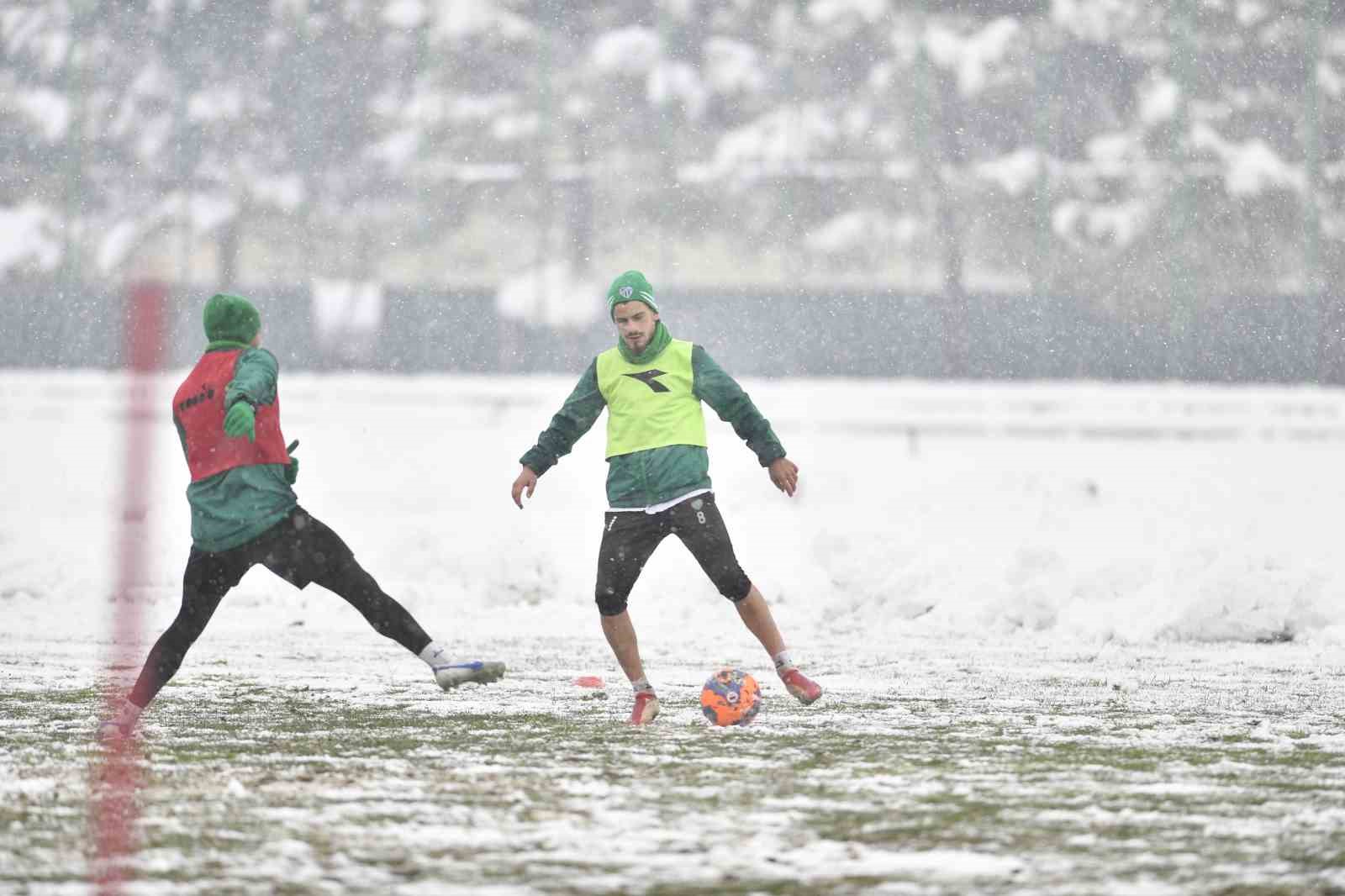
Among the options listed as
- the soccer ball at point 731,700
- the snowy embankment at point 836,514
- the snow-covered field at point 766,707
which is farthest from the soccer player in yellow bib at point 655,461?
the snowy embankment at point 836,514

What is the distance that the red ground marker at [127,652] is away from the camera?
445 centimetres

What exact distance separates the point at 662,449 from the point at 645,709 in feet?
3.05

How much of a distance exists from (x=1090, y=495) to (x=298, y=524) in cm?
1088

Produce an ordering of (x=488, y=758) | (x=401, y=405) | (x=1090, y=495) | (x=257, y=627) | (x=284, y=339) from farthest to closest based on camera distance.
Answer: (x=284, y=339) < (x=401, y=405) < (x=1090, y=495) < (x=257, y=627) < (x=488, y=758)

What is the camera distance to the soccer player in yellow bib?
22.8ft

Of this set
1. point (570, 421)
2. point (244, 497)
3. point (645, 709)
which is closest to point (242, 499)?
point (244, 497)

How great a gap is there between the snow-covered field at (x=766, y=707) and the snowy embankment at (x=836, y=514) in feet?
0.15

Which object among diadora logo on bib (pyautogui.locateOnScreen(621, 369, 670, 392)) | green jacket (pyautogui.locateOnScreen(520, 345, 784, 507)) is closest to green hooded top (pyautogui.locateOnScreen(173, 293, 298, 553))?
green jacket (pyautogui.locateOnScreen(520, 345, 784, 507))

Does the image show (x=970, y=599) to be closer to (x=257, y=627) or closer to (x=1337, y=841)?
(x=257, y=627)

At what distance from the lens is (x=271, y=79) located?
129ft

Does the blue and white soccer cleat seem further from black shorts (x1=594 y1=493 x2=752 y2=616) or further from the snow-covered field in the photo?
black shorts (x1=594 y1=493 x2=752 y2=616)

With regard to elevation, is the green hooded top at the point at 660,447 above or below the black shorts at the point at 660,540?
above

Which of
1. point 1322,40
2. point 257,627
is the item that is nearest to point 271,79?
point 1322,40

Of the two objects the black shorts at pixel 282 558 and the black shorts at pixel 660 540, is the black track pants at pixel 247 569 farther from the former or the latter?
the black shorts at pixel 660 540
